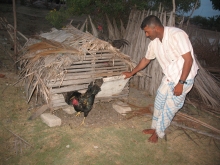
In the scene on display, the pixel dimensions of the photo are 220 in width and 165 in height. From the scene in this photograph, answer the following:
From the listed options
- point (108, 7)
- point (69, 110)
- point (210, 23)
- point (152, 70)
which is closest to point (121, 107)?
point (69, 110)

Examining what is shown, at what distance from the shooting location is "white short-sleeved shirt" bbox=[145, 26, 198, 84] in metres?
3.06

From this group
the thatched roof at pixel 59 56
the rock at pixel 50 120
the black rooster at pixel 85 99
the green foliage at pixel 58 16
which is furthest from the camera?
the green foliage at pixel 58 16

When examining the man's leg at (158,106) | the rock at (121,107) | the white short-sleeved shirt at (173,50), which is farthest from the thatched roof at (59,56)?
the man's leg at (158,106)

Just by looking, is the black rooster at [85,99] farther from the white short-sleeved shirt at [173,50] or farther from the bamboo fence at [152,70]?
the bamboo fence at [152,70]

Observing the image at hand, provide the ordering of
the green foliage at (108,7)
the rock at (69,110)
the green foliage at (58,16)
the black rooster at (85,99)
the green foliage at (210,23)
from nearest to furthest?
the black rooster at (85,99), the rock at (69,110), the green foliage at (108,7), the green foliage at (58,16), the green foliage at (210,23)

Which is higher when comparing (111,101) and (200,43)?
(200,43)

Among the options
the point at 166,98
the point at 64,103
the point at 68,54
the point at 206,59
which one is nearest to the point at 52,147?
the point at 64,103

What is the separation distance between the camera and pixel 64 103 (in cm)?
464

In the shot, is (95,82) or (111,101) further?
(111,101)

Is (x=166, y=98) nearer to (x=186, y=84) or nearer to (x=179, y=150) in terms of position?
(x=186, y=84)

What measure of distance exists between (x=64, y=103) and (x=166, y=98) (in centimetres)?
252

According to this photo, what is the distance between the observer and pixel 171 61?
3.38 metres

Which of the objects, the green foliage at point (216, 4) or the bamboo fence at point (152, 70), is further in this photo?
the green foliage at point (216, 4)

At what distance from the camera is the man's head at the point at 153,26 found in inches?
125
